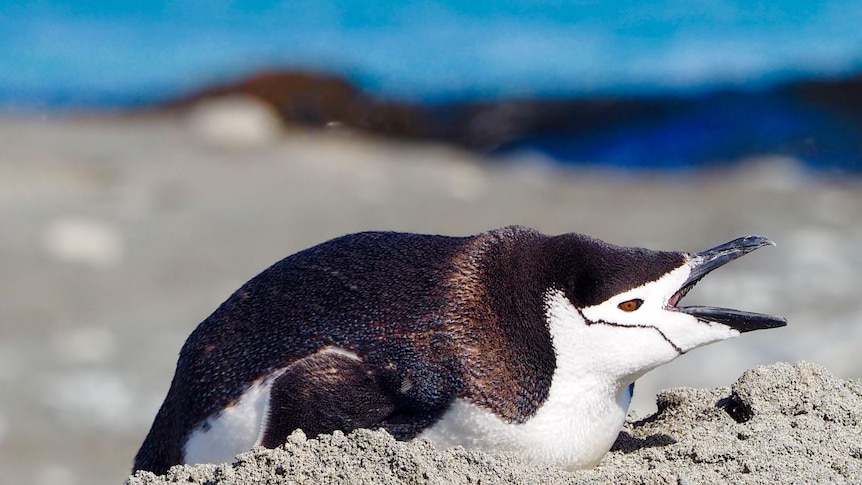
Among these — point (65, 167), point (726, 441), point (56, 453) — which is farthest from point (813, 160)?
point (726, 441)

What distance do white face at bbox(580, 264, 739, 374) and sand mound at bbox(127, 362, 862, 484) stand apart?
0.34 m

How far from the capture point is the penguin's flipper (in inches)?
132

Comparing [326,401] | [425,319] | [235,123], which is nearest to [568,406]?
[425,319]

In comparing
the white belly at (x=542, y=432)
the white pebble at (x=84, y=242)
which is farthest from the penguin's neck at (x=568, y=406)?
the white pebble at (x=84, y=242)

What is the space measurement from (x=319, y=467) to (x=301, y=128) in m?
19.0

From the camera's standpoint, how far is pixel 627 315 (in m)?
3.47

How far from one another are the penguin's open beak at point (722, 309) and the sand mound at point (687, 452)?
0.37 meters

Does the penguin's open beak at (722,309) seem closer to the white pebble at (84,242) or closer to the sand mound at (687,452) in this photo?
the sand mound at (687,452)

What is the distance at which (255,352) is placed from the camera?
3.55 m

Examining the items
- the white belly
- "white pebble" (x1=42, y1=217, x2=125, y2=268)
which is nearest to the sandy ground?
"white pebble" (x1=42, y1=217, x2=125, y2=268)

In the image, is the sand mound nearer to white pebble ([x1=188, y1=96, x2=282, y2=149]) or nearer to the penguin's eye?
the penguin's eye

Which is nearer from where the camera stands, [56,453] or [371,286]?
[371,286]

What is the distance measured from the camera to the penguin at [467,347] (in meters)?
3.37

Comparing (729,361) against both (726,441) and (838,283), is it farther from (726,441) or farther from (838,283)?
(726,441)
